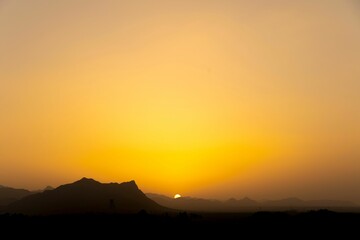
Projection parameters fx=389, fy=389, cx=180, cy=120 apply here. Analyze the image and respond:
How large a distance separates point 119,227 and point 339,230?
45.4 metres

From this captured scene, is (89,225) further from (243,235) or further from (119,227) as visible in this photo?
(243,235)

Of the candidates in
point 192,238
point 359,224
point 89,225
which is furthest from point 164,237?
point 359,224

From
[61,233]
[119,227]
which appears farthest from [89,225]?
[61,233]

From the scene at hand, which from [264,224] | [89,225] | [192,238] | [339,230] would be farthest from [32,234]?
[339,230]

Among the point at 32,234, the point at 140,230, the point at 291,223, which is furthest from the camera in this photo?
the point at 291,223

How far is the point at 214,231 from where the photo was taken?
79062 mm

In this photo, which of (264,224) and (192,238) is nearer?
(192,238)

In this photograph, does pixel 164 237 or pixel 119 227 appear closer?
pixel 164 237

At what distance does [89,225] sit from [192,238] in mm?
29187

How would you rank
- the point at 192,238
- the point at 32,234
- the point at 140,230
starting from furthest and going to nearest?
the point at 140,230
the point at 32,234
the point at 192,238

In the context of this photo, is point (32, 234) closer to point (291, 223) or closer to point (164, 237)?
point (164, 237)

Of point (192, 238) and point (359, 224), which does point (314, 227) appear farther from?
point (192, 238)

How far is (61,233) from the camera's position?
75.2 meters

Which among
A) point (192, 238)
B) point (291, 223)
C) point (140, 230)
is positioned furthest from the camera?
point (291, 223)
